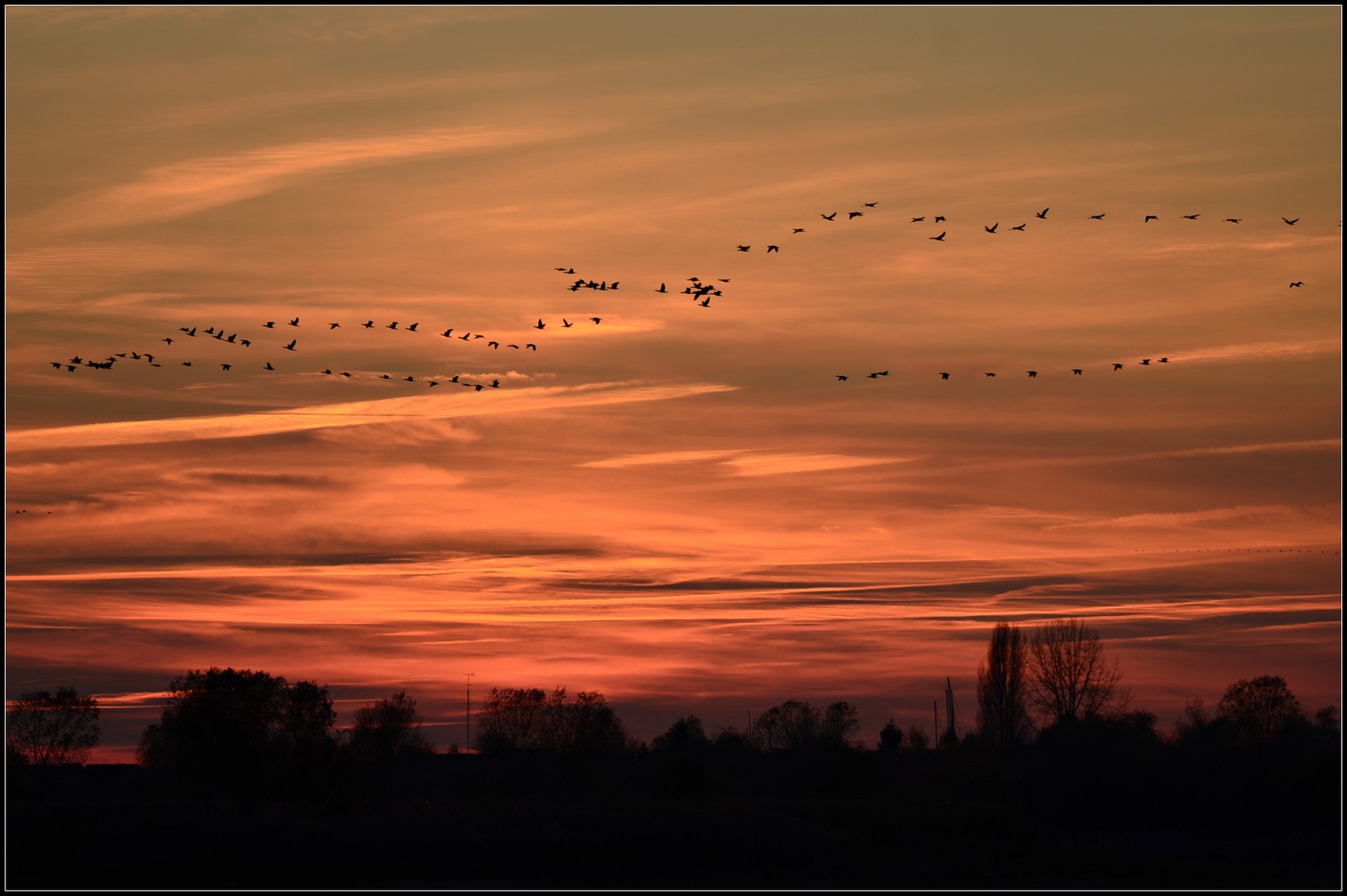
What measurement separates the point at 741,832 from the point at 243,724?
38.3m

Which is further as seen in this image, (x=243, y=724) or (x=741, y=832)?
(x=243, y=724)

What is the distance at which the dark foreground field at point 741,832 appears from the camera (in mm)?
68188

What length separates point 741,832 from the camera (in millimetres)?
77188

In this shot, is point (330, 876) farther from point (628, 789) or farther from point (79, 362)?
point (628, 789)

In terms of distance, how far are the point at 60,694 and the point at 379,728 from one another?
108 ft

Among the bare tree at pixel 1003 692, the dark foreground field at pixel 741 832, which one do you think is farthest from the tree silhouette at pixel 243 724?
the bare tree at pixel 1003 692

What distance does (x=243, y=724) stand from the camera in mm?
96438

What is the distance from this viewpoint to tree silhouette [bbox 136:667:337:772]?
9544 cm

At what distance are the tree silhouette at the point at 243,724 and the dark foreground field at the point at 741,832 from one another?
71.8 inches

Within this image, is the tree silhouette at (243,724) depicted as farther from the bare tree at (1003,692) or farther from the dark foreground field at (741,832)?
the bare tree at (1003,692)

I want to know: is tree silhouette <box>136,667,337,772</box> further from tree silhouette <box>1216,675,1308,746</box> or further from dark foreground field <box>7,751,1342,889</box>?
tree silhouette <box>1216,675,1308,746</box>

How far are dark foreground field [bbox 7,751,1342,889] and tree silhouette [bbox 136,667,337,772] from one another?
182 centimetres

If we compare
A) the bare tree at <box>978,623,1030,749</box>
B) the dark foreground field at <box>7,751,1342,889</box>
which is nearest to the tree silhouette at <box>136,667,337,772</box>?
the dark foreground field at <box>7,751,1342,889</box>

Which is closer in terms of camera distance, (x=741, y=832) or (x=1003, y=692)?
(x=741, y=832)
